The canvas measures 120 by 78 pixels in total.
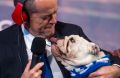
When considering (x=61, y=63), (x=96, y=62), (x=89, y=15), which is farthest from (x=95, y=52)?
(x=89, y=15)

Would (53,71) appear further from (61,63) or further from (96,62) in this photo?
(96,62)

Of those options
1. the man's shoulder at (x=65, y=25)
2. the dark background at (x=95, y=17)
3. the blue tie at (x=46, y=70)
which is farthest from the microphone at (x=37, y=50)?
the dark background at (x=95, y=17)

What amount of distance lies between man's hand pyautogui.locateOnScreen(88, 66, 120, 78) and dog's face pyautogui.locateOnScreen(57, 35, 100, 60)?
9 cm

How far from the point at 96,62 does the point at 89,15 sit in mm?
578

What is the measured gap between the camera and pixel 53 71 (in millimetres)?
1994

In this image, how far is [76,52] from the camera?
191 cm

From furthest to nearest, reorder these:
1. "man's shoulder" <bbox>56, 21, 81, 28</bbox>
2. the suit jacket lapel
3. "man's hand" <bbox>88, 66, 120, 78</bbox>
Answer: "man's shoulder" <bbox>56, 21, 81, 28</bbox>
the suit jacket lapel
"man's hand" <bbox>88, 66, 120, 78</bbox>

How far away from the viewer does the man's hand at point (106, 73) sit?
6.10ft

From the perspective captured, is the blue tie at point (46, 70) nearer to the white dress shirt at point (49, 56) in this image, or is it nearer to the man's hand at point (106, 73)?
the white dress shirt at point (49, 56)

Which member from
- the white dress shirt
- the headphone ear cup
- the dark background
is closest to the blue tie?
the white dress shirt

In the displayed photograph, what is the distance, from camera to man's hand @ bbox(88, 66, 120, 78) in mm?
1858

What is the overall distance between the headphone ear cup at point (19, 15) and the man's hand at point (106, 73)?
0.44 meters

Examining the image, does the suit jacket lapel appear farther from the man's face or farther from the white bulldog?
the white bulldog

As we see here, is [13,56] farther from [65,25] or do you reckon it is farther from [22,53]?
[65,25]
